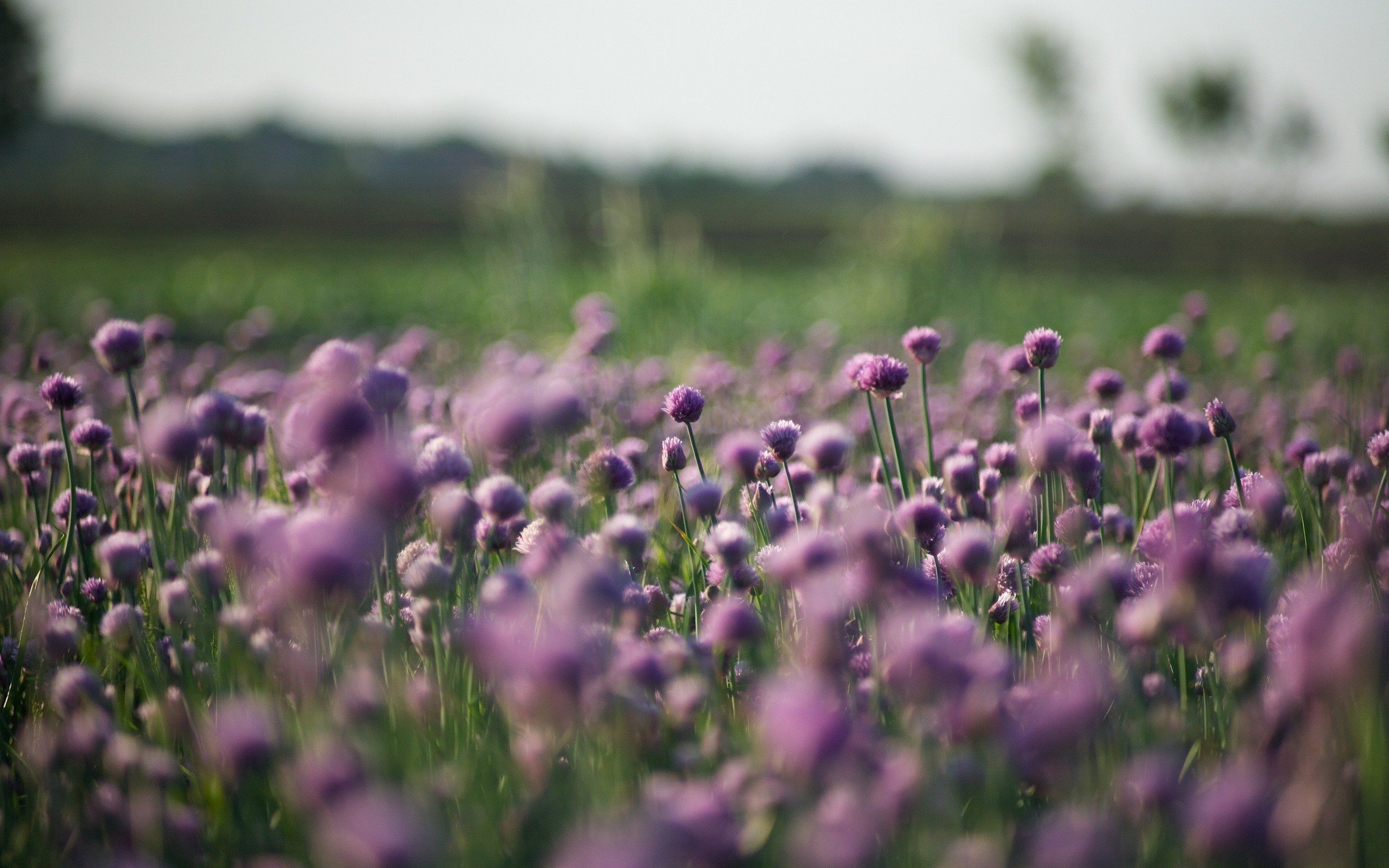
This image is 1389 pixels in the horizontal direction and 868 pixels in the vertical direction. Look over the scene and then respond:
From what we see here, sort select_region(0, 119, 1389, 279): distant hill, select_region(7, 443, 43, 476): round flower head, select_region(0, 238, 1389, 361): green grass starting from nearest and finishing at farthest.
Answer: select_region(7, 443, 43, 476): round flower head → select_region(0, 238, 1389, 361): green grass → select_region(0, 119, 1389, 279): distant hill

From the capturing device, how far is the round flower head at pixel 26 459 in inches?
89.7

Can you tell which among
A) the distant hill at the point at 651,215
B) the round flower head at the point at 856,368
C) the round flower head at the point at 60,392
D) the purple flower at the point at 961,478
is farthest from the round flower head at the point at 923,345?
the distant hill at the point at 651,215

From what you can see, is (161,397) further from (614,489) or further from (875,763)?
(875,763)

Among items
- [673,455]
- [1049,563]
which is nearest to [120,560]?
[673,455]

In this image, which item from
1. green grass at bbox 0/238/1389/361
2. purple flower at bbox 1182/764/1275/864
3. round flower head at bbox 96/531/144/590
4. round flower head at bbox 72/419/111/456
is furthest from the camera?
green grass at bbox 0/238/1389/361

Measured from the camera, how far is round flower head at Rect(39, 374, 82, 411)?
1.89 meters

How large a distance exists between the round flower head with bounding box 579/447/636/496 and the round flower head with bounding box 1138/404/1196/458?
42.4 inches

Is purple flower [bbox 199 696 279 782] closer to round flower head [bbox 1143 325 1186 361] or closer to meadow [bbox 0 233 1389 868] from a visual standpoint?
meadow [bbox 0 233 1389 868]

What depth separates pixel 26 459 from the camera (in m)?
2.29

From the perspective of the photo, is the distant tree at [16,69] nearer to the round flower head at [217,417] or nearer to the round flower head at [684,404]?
the round flower head at [217,417]

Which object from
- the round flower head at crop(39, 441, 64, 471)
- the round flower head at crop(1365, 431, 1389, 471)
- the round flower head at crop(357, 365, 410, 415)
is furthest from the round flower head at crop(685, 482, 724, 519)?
the round flower head at crop(39, 441, 64, 471)

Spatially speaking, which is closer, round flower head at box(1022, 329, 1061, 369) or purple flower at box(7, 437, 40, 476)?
round flower head at box(1022, 329, 1061, 369)

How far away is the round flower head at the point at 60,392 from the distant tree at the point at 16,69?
40.6 m

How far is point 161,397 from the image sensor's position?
3.68 meters
